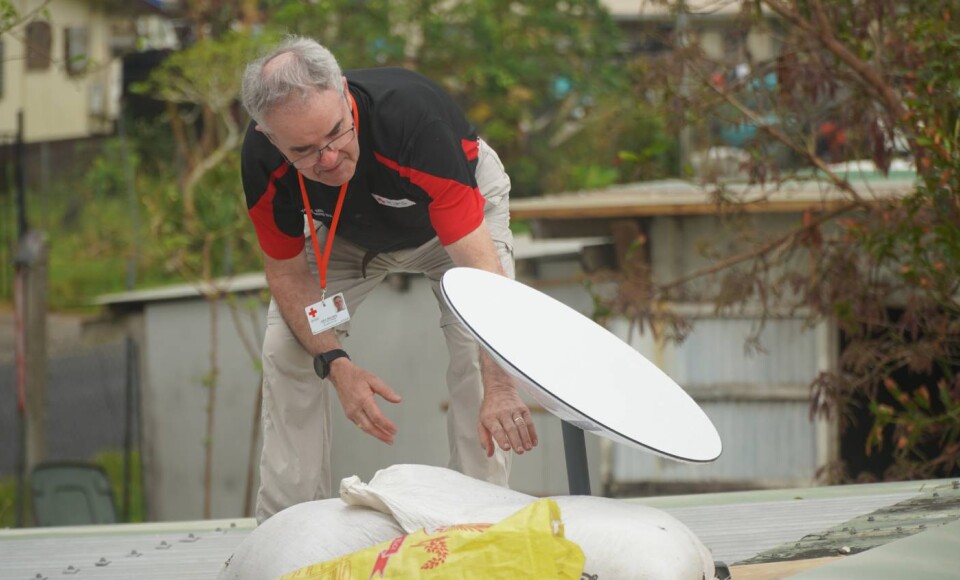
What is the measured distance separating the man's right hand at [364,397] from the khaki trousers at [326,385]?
40 centimetres

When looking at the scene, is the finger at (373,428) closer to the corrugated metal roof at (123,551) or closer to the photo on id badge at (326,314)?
the photo on id badge at (326,314)

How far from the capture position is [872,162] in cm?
556

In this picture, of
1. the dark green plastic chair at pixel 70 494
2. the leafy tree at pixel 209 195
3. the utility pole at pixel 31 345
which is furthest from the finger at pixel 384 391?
the leafy tree at pixel 209 195

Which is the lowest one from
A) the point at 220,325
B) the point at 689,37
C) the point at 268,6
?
the point at 220,325

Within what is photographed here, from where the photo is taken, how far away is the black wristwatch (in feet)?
10.6

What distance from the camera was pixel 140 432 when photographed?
8367mm

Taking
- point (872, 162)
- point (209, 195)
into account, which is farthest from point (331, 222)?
point (209, 195)

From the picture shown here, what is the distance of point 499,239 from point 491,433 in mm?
907

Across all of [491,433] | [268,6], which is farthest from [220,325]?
[491,433]

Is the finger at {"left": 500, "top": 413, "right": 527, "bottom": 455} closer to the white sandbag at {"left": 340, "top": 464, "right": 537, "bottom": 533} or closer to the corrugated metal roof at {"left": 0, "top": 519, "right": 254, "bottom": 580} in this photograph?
the white sandbag at {"left": 340, "top": 464, "right": 537, "bottom": 533}

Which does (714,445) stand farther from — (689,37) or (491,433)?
(689,37)

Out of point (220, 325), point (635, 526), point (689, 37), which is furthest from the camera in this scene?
point (220, 325)

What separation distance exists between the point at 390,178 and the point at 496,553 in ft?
4.23

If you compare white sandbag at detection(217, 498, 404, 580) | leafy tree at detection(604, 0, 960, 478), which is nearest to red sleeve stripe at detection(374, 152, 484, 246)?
white sandbag at detection(217, 498, 404, 580)
